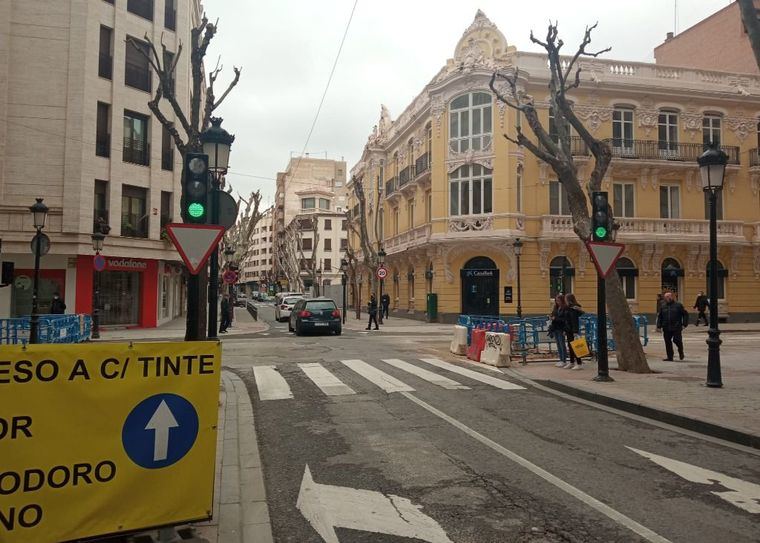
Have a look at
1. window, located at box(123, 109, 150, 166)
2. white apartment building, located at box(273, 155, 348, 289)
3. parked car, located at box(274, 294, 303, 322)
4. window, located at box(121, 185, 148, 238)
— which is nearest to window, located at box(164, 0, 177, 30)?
window, located at box(123, 109, 150, 166)

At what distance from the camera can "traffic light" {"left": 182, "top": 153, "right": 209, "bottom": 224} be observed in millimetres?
7020

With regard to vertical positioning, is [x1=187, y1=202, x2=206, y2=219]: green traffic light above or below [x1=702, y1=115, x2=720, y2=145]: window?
below

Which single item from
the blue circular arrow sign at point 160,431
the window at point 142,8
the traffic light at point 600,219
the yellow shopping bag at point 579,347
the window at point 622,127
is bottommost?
the yellow shopping bag at point 579,347

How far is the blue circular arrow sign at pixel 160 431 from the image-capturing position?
359 centimetres

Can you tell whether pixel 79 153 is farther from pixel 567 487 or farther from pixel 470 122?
pixel 567 487

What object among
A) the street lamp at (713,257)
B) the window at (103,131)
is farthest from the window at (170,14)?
the street lamp at (713,257)

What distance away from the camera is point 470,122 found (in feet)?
103

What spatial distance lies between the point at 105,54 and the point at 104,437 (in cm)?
2681

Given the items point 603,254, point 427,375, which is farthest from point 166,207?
point 603,254

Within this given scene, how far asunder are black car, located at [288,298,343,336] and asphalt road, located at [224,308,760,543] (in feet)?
40.4

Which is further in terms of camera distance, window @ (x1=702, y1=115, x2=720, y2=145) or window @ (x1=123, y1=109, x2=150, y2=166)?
window @ (x1=702, y1=115, x2=720, y2=145)

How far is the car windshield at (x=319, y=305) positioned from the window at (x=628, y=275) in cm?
1770

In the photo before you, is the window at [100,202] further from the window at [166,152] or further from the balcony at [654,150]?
the balcony at [654,150]

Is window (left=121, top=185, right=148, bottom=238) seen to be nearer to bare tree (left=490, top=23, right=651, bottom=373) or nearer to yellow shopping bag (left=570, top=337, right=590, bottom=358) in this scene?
bare tree (left=490, top=23, right=651, bottom=373)
